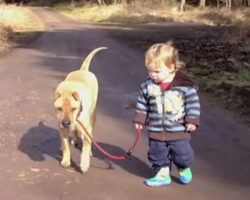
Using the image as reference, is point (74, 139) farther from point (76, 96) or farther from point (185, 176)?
point (185, 176)

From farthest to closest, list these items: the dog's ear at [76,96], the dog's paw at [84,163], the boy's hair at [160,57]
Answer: the dog's paw at [84,163]
the dog's ear at [76,96]
the boy's hair at [160,57]

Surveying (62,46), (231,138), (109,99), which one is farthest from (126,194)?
(62,46)

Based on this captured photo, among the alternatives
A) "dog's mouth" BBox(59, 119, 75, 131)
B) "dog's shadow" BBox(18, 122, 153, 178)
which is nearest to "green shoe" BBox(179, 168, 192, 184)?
"dog's shadow" BBox(18, 122, 153, 178)

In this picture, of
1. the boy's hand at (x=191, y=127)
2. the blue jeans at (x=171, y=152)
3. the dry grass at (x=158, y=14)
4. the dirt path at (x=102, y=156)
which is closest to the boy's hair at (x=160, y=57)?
the boy's hand at (x=191, y=127)

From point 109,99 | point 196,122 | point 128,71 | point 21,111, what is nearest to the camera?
point 196,122

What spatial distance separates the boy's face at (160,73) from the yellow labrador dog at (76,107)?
80 cm

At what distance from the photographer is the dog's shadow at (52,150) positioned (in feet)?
19.1

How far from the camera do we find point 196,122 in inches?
197

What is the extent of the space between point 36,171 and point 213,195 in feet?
6.18

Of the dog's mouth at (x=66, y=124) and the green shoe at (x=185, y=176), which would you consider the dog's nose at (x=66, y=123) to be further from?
the green shoe at (x=185, y=176)

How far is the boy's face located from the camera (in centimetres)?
498

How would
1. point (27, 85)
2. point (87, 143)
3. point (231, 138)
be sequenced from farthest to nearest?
point (27, 85), point (231, 138), point (87, 143)

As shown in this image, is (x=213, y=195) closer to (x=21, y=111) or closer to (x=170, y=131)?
(x=170, y=131)

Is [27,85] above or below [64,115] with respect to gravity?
below
